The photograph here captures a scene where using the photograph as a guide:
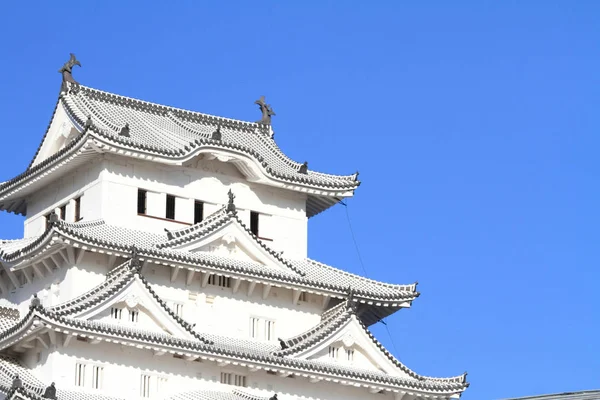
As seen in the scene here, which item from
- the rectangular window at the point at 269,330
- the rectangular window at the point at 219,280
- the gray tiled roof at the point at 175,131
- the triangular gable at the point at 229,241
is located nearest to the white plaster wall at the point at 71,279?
the triangular gable at the point at 229,241

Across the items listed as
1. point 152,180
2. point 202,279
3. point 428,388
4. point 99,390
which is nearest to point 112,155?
point 152,180

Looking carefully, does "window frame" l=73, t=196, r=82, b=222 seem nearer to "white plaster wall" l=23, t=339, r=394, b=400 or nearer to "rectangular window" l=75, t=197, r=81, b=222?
"rectangular window" l=75, t=197, r=81, b=222

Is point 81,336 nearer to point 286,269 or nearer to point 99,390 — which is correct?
point 99,390

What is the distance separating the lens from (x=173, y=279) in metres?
55.1

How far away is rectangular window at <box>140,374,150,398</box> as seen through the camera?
2067 inches

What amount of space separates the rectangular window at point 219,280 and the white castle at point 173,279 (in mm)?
49

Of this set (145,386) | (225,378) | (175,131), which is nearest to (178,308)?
(225,378)

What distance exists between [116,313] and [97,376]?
6.98ft

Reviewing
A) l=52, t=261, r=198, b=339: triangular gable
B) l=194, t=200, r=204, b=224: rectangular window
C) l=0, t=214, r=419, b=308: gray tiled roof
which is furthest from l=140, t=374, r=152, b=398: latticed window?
l=194, t=200, r=204, b=224: rectangular window

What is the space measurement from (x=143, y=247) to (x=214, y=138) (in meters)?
5.41

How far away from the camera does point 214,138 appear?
57156mm

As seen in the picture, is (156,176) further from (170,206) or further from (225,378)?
(225,378)

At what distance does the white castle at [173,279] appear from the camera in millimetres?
52219

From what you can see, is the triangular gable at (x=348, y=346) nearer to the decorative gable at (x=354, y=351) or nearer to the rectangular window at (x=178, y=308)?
the decorative gable at (x=354, y=351)
